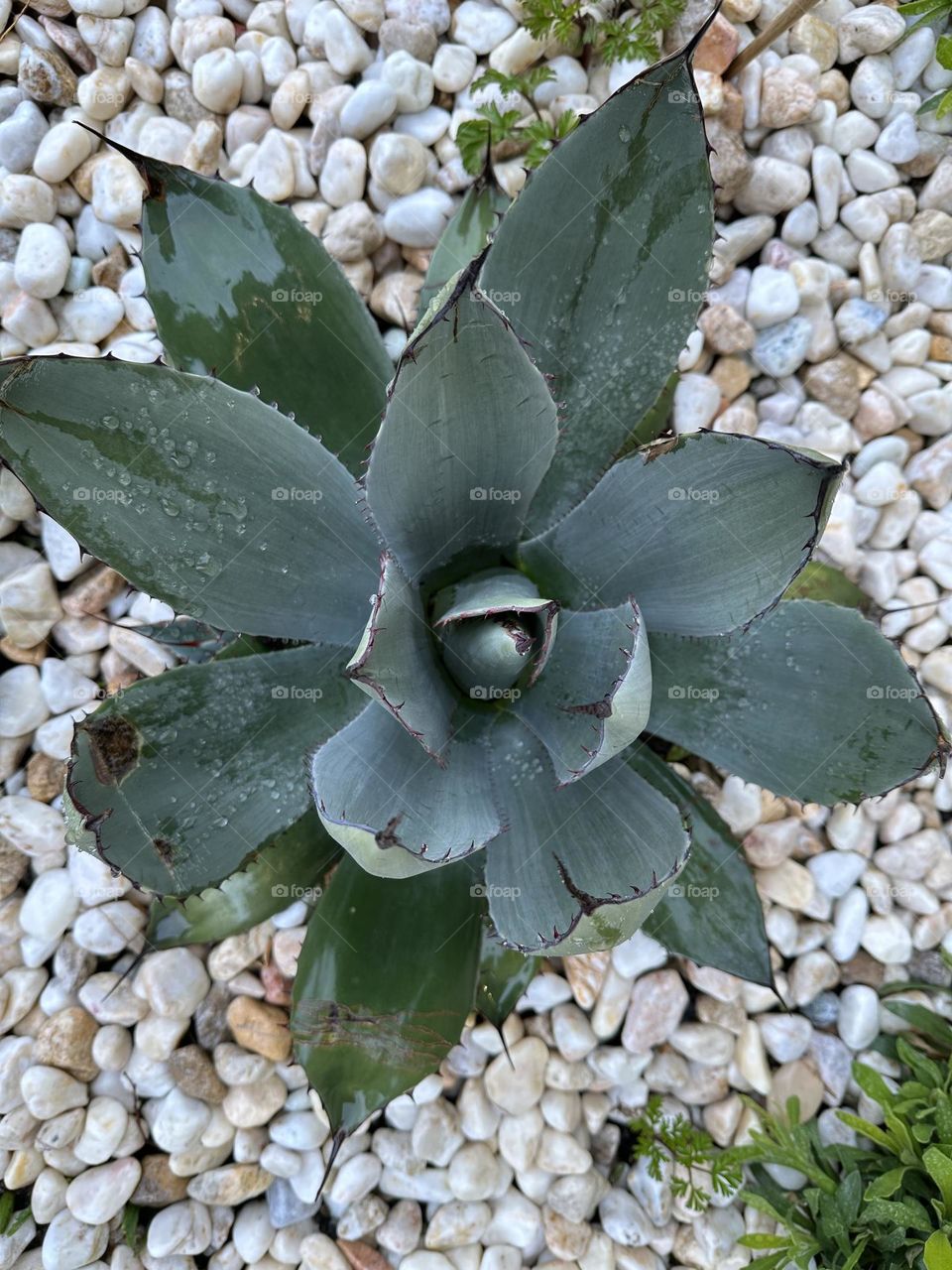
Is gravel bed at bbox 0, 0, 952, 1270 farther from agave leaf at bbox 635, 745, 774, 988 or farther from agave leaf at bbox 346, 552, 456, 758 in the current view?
agave leaf at bbox 346, 552, 456, 758

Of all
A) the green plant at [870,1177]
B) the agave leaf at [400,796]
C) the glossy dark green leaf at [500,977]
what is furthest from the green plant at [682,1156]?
the agave leaf at [400,796]

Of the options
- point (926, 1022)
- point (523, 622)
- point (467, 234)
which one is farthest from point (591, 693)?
point (926, 1022)

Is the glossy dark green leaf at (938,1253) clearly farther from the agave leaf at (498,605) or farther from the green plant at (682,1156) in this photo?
the agave leaf at (498,605)

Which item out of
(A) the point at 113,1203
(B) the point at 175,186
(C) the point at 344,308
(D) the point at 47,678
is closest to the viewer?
(B) the point at 175,186

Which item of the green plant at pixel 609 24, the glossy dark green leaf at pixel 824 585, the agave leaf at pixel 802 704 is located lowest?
the glossy dark green leaf at pixel 824 585

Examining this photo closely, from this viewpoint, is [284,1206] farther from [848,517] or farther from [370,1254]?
[848,517]

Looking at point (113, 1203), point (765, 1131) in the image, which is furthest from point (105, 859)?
point (765, 1131)

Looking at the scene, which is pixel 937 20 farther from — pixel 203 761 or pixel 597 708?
pixel 203 761
